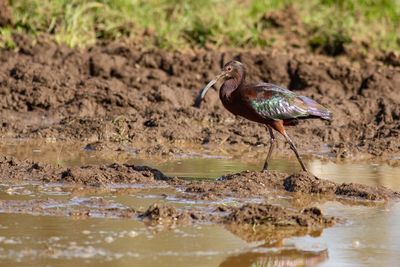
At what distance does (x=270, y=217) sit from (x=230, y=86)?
2.56 m

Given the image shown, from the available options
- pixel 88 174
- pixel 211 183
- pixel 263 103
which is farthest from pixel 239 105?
pixel 88 174

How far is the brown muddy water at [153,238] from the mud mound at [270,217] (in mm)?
159

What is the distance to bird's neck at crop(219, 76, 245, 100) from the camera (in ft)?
34.5

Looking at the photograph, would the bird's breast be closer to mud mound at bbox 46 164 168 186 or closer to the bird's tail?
the bird's tail

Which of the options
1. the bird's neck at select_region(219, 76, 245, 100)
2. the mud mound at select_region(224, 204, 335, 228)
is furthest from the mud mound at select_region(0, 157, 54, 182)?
the mud mound at select_region(224, 204, 335, 228)

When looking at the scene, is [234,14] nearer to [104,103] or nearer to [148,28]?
[148,28]

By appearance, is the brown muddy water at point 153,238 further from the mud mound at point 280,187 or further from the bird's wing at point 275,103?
the bird's wing at point 275,103

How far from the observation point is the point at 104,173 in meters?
9.98

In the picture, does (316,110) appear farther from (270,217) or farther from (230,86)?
(270,217)

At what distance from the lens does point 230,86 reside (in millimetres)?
10578

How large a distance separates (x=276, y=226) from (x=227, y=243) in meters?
0.67

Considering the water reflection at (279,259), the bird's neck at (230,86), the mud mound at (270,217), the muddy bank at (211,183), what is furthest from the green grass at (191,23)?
the water reflection at (279,259)

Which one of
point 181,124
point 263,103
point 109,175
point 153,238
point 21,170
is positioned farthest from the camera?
point 181,124

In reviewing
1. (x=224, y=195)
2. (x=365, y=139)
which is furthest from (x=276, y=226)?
(x=365, y=139)
